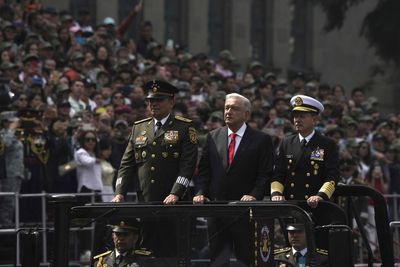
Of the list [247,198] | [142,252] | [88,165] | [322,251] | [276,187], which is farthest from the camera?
[88,165]

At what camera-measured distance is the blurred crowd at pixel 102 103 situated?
55.0ft

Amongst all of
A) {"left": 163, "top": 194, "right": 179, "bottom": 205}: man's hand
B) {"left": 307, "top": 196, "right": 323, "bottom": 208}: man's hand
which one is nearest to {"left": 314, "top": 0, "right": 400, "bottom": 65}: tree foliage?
{"left": 307, "top": 196, "right": 323, "bottom": 208}: man's hand

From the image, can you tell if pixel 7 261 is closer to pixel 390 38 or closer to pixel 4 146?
pixel 4 146

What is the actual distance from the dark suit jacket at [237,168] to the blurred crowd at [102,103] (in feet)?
17.1

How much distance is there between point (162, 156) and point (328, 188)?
4.89 ft

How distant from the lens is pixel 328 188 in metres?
10.9

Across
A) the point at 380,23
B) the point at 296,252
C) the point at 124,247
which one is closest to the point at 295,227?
the point at 296,252

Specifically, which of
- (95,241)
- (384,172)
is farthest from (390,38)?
(95,241)

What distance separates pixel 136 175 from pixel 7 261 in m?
4.42

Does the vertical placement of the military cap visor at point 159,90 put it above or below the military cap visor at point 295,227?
above

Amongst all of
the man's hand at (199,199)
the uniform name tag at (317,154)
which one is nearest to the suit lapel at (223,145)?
the uniform name tag at (317,154)

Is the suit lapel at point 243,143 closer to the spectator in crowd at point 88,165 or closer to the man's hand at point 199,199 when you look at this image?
the man's hand at point 199,199

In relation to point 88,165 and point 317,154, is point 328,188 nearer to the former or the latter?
point 317,154

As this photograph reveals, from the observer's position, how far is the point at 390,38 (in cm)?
3200
